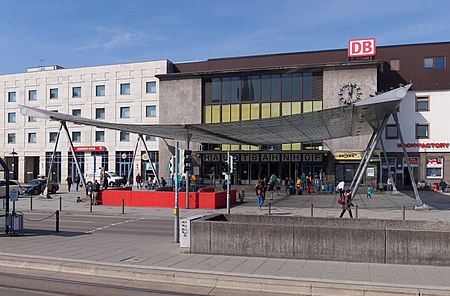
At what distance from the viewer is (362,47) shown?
4838 cm

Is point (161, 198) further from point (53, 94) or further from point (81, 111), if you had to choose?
point (53, 94)

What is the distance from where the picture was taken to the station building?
47000 mm

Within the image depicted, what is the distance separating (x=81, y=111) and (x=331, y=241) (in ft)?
182

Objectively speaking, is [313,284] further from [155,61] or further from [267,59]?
[155,61]

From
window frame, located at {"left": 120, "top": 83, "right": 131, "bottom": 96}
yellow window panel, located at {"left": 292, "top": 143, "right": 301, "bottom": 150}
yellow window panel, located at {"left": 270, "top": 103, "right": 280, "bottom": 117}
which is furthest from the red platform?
window frame, located at {"left": 120, "top": 83, "right": 131, "bottom": 96}

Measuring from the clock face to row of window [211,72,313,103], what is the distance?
11.2ft

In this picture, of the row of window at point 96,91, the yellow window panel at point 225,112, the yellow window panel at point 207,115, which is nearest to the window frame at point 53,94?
the row of window at point 96,91

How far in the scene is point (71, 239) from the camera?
51.3ft

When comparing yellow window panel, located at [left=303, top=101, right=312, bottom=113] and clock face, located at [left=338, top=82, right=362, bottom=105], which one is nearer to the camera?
clock face, located at [left=338, top=82, right=362, bottom=105]

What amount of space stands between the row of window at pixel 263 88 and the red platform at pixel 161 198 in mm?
21047

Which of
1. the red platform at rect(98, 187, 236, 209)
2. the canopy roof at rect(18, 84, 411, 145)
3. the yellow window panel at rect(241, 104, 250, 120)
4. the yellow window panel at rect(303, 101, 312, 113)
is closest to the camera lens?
the canopy roof at rect(18, 84, 411, 145)

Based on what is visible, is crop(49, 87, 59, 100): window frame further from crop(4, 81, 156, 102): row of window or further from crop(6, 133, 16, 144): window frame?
crop(6, 133, 16, 144): window frame

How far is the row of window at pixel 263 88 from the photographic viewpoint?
48.6m

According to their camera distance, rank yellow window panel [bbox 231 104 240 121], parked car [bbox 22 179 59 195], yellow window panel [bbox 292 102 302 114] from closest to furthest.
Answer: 1. parked car [bbox 22 179 59 195]
2. yellow window panel [bbox 292 102 302 114]
3. yellow window panel [bbox 231 104 240 121]
